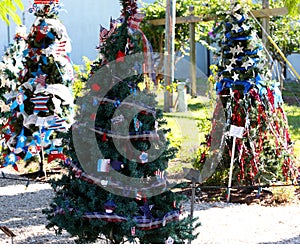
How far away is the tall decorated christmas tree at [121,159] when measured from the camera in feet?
12.0

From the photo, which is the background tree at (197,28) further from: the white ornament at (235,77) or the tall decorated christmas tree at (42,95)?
the white ornament at (235,77)

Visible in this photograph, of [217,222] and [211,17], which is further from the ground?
[211,17]

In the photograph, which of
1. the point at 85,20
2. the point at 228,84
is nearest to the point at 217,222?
the point at 228,84

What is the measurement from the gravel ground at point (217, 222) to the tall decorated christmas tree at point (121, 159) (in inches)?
42.8

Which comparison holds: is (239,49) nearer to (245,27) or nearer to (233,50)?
(233,50)

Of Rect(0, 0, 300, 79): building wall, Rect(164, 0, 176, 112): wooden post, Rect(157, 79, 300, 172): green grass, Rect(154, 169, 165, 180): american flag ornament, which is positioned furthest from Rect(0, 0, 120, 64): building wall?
Rect(154, 169, 165, 180): american flag ornament

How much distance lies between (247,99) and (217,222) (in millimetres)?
1673

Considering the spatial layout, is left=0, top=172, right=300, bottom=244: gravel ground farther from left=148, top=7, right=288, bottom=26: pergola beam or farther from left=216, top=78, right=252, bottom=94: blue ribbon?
left=148, top=7, right=288, bottom=26: pergola beam

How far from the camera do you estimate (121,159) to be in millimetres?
3701

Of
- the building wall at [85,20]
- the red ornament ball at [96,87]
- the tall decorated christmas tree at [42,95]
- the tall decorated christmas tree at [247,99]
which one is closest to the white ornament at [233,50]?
the tall decorated christmas tree at [247,99]

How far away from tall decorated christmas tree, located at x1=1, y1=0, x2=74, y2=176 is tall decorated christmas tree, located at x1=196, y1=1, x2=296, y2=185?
83.2 inches

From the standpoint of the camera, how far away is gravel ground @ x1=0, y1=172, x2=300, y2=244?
4.84m

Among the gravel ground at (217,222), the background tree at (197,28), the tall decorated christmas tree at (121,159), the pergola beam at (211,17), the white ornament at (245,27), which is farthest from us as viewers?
the background tree at (197,28)

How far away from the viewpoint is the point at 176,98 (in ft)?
43.0
